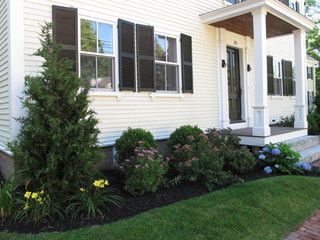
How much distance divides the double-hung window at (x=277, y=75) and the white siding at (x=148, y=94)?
171 inches

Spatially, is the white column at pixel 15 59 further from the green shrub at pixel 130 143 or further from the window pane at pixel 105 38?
the green shrub at pixel 130 143

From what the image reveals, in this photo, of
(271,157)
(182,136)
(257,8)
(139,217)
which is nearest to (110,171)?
(182,136)

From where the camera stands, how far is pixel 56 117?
4.96 meters

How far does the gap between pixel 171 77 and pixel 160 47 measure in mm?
751

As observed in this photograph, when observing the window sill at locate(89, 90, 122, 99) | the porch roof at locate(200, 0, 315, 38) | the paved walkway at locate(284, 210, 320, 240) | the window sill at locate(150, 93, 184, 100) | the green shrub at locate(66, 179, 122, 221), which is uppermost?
the porch roof at locate(200, 0, 315, 38)

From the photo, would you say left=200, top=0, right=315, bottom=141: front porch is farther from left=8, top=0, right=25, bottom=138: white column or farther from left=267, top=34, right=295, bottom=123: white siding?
left=8, top=0, right=25, bottom=138: white column

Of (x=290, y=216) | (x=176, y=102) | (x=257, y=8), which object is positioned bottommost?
(x=290, y=216)

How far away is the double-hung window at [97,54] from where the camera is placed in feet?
22.4

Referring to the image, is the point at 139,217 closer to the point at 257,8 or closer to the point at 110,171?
the point at 110,171

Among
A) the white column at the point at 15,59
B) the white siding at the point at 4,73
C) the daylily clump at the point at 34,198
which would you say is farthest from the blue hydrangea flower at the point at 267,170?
the white siding at the point at 4,73

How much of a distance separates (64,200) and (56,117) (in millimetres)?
1135

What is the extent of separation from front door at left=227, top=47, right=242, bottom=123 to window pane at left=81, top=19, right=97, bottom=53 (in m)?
5.08

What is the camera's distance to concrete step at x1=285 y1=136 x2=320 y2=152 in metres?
9.28

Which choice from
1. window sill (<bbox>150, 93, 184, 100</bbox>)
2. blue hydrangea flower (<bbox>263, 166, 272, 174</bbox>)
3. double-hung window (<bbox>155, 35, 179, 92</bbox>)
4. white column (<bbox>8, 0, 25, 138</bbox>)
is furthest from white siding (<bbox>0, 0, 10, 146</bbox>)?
blue hydrangea flower (<bbox>263, 166, 272, 174</bbox>)
